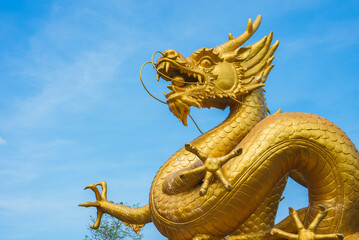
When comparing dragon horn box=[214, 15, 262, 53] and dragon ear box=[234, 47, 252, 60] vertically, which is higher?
dragon horn box=[214, 15, 262, 53]

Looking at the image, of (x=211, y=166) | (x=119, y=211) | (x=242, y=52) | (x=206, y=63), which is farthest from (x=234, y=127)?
(x=119, y=211)

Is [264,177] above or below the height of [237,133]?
below

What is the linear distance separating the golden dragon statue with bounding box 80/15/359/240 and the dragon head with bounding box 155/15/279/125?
11 millimetres

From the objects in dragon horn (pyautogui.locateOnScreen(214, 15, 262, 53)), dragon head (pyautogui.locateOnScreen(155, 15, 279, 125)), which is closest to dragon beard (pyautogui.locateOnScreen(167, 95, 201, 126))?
dragon head (pyautogui.locateOnScreen(155, 15, 279, 125))

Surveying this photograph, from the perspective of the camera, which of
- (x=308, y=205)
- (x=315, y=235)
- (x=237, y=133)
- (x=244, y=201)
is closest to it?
(x=315, y=235)

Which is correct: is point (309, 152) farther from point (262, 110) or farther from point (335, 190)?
point (262, 110)

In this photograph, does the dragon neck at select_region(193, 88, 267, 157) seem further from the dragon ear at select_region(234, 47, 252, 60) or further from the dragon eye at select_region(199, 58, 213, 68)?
the dragon eye at select_region(199, 58, 213, 68)

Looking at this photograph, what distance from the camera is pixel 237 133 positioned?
505 cm

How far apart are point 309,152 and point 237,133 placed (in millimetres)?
909

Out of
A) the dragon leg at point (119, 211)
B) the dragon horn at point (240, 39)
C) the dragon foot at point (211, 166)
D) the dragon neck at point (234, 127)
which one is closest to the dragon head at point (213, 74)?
the dragon horn at point (240, 39)

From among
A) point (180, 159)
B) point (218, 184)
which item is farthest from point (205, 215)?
point (180, 159)

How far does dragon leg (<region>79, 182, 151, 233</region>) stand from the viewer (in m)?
5.80

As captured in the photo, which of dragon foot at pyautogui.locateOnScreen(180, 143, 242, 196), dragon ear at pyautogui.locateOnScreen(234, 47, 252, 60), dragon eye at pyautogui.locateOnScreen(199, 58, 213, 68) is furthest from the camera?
dragon ear at pyautogui.locateOnScreen(234, 47, 252, 60)

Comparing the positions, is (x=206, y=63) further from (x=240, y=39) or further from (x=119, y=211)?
(x=119, y=211)
